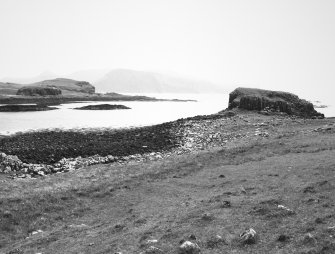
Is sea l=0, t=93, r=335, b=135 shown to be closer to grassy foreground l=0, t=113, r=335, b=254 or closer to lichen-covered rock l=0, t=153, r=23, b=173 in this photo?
lichen-covered rock l=0, t=153, r=23, b=173

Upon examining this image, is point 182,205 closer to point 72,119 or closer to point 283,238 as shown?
point 283,238

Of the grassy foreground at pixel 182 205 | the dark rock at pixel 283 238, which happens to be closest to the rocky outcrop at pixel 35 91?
the grassy foreground at pixel 182 205

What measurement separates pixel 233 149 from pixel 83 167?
46.6ft

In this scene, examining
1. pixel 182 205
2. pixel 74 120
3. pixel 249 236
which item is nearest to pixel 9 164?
pixel 182 205

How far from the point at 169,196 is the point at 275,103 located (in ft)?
173

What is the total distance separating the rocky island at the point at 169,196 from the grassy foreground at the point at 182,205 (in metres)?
0.05

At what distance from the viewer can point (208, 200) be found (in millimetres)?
17594

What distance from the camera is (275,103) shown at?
6712 centimetres

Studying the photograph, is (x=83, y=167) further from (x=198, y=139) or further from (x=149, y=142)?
(x=198, y=139)

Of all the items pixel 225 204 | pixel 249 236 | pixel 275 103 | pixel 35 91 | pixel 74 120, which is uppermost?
pixel 35 91

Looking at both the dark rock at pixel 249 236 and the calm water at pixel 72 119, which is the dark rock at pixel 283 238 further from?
the calm water at pixel 72 119

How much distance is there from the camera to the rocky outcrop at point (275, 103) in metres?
66.6

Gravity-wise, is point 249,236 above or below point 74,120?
above

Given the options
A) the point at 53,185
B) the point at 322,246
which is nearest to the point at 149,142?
the point at 53,185
